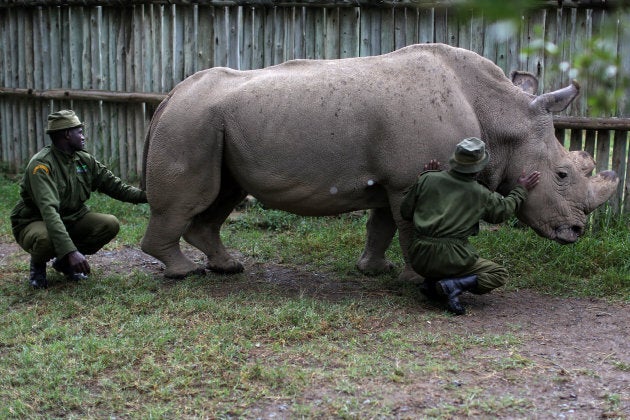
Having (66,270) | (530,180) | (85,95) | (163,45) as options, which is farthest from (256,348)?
(85,95)

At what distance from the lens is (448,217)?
5312 mm

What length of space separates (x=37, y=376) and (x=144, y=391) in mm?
673

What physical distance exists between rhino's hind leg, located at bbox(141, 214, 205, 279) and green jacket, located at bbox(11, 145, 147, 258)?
1.40ft

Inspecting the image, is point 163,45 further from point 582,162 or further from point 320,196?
point 582,162

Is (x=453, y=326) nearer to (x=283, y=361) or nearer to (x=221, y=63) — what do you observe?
(x=283, y=361)

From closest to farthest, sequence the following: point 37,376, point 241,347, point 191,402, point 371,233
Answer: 1. point 191,402
2. point 37,376
3. point 241,347
4. point 371,233

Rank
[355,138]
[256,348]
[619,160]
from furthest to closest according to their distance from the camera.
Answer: [619,160] < [355,138] < [256,348]

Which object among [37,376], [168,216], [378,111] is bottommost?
[37,376]

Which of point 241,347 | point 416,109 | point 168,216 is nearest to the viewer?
point 241,347

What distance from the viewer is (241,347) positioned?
4.70 m

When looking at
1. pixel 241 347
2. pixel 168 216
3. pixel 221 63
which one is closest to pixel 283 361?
pixel 241 347

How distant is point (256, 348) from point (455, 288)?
156 centimetres

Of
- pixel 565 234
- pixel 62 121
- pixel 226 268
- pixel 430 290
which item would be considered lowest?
pixel 226 268

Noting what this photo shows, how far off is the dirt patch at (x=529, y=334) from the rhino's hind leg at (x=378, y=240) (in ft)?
0.83
